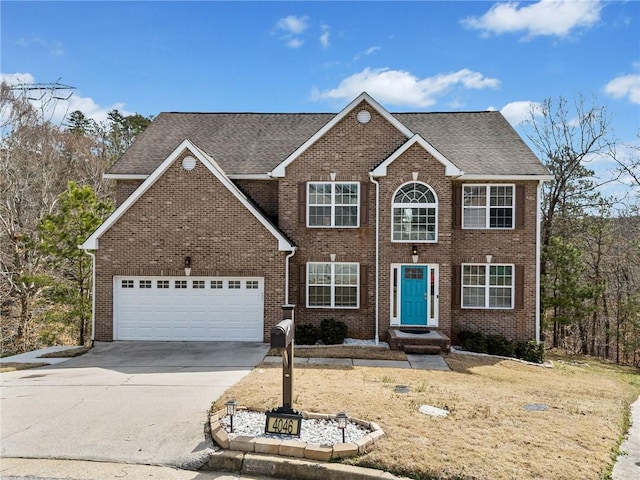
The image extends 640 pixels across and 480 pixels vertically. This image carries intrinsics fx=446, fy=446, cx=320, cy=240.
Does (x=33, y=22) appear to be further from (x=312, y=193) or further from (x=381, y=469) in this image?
(x=381, y=469)

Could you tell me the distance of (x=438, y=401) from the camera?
8.09 meters

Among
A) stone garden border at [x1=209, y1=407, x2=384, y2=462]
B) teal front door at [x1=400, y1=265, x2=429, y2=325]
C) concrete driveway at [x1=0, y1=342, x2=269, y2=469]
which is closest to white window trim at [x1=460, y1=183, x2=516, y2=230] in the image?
teal front door at [x1=400, y1=265, x2=429, y2=325]

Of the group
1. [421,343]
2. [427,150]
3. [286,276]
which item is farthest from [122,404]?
[427,150]

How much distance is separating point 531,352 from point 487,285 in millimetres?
2502

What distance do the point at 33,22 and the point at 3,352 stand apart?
13.5m

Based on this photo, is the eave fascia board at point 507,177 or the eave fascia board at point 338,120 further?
the eave fascia board at point 338,120

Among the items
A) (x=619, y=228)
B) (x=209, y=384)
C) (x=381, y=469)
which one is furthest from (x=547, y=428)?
A: (x=619, y=228)

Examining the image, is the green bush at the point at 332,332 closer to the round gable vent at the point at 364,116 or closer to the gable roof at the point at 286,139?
the gable roof at the point at 286,139

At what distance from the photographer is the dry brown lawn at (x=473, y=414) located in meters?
5.48

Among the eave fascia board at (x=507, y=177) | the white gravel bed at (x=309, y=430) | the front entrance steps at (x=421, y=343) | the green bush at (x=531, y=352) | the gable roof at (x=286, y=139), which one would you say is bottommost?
the green bush at (x=531, y=352)

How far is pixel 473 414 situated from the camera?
288 inches

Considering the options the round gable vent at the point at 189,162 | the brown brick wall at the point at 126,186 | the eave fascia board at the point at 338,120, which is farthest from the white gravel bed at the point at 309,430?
the brown brick wall at the point at 126,186

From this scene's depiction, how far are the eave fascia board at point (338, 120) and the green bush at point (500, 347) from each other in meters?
7.28

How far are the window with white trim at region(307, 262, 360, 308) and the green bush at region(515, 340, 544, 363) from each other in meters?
5.63
